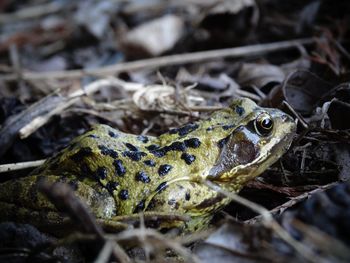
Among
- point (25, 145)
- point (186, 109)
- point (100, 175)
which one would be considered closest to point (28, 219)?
point (100, 175)

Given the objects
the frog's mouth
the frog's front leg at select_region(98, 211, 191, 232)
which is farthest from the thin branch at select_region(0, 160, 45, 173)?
the frog's mouth

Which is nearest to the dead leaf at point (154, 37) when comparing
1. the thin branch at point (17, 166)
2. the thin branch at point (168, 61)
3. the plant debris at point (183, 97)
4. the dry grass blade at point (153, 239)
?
the plant debris at point (183, 97)

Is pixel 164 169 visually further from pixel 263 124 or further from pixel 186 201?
pixel 263 124

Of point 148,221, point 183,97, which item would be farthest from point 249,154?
point 183,97

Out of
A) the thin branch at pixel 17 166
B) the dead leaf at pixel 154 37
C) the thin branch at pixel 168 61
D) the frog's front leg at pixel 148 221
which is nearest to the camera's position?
the frog's front leg at pixel 148 221

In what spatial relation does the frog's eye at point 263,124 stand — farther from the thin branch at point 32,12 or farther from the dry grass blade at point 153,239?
the thin branch at point 32,12

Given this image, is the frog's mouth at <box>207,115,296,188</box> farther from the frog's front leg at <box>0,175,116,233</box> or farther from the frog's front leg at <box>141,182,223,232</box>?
the frog's front leg at <box>0,175,116,233</box>

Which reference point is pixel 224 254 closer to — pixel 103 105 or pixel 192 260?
pixel 192 260
